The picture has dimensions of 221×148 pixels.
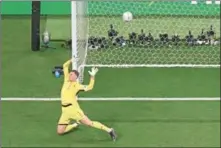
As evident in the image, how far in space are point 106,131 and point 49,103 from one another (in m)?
1.72

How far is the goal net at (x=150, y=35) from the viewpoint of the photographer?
11.3 m

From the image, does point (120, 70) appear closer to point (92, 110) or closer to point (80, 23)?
point (80, 23)

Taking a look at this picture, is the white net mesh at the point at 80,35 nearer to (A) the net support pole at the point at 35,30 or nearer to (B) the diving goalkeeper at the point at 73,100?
(A) the net support pole at the point at 35,30

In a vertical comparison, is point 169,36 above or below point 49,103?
above

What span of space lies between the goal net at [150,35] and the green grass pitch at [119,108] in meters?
0.37

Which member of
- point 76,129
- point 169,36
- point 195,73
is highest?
point 169,36

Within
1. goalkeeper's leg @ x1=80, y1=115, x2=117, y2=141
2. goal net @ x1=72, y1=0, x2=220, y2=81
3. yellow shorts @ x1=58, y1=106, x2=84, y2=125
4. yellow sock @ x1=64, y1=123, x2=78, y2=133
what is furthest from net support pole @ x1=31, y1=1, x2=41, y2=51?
goalkeeper's leg @ x1=80, y1=115, x2=117, y2=141

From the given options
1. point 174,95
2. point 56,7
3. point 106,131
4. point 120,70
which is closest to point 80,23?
point 120,70

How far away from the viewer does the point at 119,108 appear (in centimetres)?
905

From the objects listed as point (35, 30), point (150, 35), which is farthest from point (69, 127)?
point (150, 35)

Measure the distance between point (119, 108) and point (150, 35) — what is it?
3.49m

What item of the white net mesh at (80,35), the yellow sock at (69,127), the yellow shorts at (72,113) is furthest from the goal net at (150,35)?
the yellow shorts at (72,113)

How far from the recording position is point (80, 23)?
33.3 ft

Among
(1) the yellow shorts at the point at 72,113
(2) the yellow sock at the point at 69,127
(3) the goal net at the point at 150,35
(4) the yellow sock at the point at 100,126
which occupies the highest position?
(3) the goal net at the point at 150,35
